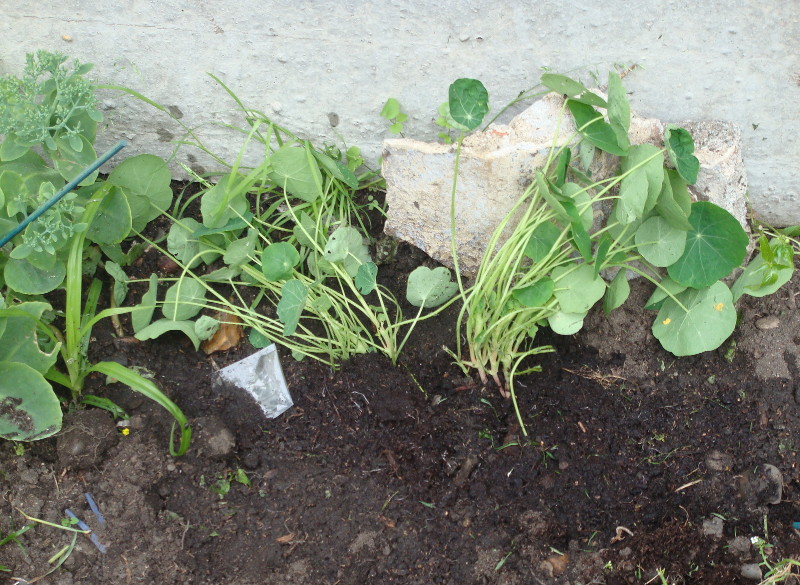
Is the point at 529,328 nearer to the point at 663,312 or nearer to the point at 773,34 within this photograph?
the point at 663,312

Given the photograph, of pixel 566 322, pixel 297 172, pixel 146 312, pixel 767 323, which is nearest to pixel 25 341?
pixel 146 312

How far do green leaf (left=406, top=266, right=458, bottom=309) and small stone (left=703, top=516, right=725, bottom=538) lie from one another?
36.2 inches

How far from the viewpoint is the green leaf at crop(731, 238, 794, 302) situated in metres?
1.89

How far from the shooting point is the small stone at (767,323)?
6.92 feet

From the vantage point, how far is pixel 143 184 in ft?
7.00

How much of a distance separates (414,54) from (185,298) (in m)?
1.00

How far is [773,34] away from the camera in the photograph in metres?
1.84

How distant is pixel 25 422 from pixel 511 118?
1.57 m

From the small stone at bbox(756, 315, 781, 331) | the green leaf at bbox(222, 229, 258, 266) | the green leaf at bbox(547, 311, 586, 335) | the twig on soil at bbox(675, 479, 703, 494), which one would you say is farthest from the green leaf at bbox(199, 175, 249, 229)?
the small stone at bbox(756, 315, 781, 331)

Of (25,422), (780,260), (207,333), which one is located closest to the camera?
(25,422)

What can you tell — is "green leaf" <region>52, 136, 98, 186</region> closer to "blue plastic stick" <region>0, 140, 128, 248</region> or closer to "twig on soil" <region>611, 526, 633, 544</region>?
"blue plastic stick" <region>0, 140, 128, 248</region>

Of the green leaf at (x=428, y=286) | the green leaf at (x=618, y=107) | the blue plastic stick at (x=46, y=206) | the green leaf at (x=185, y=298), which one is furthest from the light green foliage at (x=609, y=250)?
the blue plastic stick at (x=46, y=206)

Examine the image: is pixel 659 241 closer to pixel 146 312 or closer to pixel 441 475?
pixel 441 475

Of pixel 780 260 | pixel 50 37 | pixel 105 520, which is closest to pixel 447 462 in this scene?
pixel 105 520
